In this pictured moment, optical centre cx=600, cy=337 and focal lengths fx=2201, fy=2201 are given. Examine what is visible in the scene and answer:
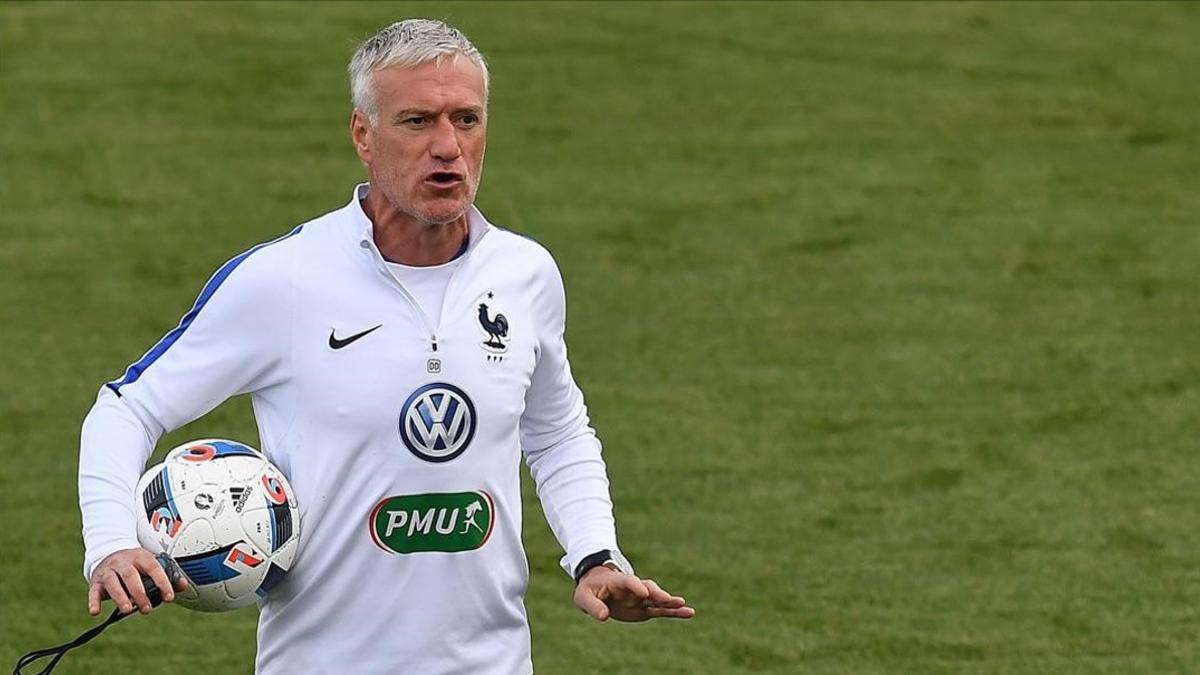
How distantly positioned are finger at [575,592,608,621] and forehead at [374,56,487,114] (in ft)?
2.91

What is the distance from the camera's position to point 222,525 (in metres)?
3.74

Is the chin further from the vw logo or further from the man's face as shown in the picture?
the vw logo

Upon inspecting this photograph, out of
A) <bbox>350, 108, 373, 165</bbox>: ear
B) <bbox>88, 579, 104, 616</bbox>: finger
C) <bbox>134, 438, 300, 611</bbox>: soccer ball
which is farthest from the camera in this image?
<bbox>350, 108, 373, 165</bbox>: ear

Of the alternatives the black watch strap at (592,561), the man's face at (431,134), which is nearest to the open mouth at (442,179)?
the man's face at (431,134)

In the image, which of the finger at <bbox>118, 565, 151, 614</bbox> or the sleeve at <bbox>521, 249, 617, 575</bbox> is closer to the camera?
the finger at <bbox>118, 565, 151, 614</bbox>

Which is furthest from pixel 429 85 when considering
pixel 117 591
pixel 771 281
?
pixel 771 281

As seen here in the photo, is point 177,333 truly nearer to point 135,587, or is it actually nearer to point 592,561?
point 135,587

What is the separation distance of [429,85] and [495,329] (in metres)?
0.45

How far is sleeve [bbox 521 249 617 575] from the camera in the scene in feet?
13.3

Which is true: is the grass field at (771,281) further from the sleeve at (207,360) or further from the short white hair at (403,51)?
the short white hair at (403,51)

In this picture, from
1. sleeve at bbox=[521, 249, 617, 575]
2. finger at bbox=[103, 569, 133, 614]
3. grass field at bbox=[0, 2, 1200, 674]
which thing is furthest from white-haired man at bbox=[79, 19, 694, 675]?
grass field at bbox=[0, 2, 1200, 674]

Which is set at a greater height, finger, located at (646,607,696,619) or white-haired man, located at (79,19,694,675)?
white-haired man, located at (79,19,694,675)

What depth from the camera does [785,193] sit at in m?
11.4

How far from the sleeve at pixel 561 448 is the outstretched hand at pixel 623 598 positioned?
0.11 meters
